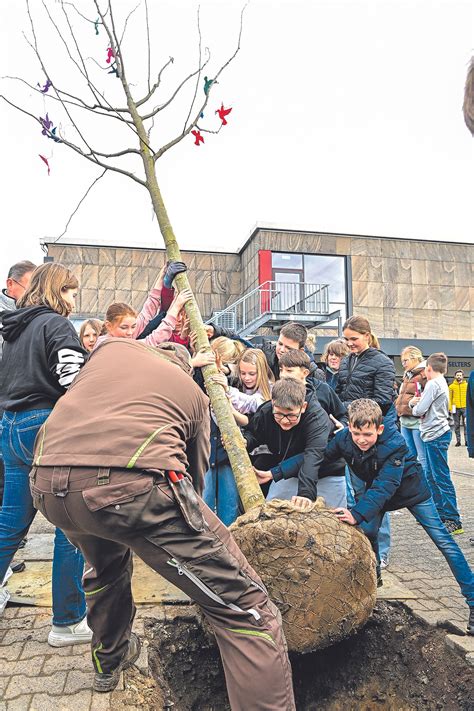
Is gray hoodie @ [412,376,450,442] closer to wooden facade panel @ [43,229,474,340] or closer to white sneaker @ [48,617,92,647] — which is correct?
white sneaker @ [48,617,92,647]

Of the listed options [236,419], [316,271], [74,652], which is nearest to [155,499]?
[74,652]

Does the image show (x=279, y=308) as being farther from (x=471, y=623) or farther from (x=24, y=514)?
(x=24, y=514)

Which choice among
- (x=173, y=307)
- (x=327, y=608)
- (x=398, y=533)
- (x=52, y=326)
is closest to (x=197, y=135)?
(x=173, y=307)

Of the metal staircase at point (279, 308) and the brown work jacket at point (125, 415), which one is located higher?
the metal staircase at point (279, 308)

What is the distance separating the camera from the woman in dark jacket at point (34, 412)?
2.94 m

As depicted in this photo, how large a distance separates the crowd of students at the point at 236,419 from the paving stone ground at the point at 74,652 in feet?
0.31

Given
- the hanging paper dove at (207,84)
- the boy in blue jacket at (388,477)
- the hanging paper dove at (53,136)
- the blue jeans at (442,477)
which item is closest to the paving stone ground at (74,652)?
the boy in blue jacket at (388,477)

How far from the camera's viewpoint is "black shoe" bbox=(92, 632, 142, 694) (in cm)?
259

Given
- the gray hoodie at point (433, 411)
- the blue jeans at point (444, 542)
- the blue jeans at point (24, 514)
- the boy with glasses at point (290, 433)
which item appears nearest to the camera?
the blue jeans at point (24, 514)

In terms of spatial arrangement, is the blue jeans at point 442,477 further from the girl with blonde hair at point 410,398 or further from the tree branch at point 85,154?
the tree branch at point 85,154

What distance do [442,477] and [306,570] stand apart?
10.8 feet

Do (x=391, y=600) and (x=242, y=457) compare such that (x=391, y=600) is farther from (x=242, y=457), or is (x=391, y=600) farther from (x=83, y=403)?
(x=83, y=403)

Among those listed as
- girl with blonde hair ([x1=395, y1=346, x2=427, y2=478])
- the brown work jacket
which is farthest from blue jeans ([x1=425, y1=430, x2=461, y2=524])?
the brown work jacket

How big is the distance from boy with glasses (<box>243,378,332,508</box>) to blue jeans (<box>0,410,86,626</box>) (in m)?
1.37
